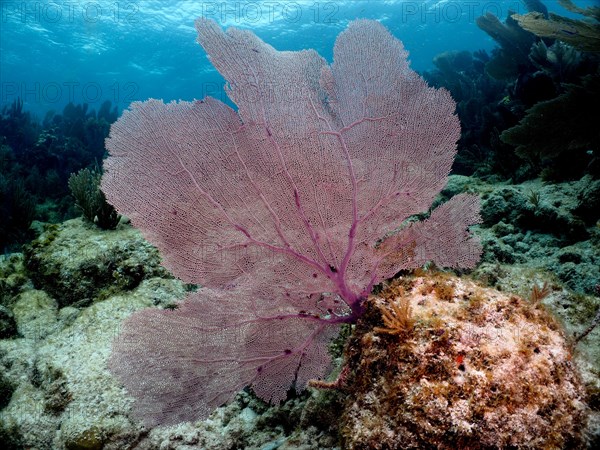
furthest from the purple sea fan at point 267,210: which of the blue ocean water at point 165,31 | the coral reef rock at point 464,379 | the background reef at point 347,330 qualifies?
the blue ocean water at point 165,31

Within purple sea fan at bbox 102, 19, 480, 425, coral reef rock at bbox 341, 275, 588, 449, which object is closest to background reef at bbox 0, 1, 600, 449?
coral reef rock at bbox 341, 275, 588, 449

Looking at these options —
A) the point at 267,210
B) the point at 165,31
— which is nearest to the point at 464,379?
the point at 267,210

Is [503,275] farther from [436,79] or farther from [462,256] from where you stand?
[436,79]

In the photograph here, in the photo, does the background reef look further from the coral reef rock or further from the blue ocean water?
the blue ocean water

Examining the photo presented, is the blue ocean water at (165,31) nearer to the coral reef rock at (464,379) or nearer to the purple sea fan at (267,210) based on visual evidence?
the purple sea fan at (267,210)

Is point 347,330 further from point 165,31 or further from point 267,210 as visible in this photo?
point 165,31

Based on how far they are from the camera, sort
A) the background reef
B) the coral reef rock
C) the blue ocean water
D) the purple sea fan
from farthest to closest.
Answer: the blue ocean water
the purple sea fan
the background reef
the coral reef rock

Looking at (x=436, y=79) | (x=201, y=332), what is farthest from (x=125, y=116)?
(x=436, y=79)
